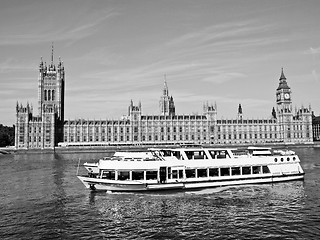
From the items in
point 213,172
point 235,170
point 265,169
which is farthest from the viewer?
point 265,169

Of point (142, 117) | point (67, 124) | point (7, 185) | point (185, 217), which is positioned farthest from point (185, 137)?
point (185, 217)

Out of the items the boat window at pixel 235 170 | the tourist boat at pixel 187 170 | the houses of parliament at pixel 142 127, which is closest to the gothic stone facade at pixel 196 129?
the houses of parliament at pixel 142 127

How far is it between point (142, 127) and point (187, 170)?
370 ft

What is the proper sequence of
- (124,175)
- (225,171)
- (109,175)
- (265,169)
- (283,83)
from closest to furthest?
(124,175), (109,175), (225,171), (265,169), (283,83)

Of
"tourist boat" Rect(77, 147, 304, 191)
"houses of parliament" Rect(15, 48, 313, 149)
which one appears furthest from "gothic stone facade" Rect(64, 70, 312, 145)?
"tourist boat" Rect(77, 147, 304, 191)

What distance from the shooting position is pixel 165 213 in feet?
88.5

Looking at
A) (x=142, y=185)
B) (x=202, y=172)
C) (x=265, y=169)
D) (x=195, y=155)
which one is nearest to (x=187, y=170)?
(x=202, y=172)

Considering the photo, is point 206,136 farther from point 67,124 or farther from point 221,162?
point 221,162

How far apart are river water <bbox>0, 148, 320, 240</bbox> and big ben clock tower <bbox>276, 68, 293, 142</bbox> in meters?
126

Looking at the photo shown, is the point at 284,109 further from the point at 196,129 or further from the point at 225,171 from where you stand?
the point at 225,171

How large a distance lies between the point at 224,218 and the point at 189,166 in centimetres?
1154

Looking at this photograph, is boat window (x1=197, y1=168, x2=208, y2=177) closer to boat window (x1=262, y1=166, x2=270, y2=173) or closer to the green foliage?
boat window (x1=262, y1=166, x2=270, y2=173)

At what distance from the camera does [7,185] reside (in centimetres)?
4225

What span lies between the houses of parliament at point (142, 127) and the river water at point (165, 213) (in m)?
103
